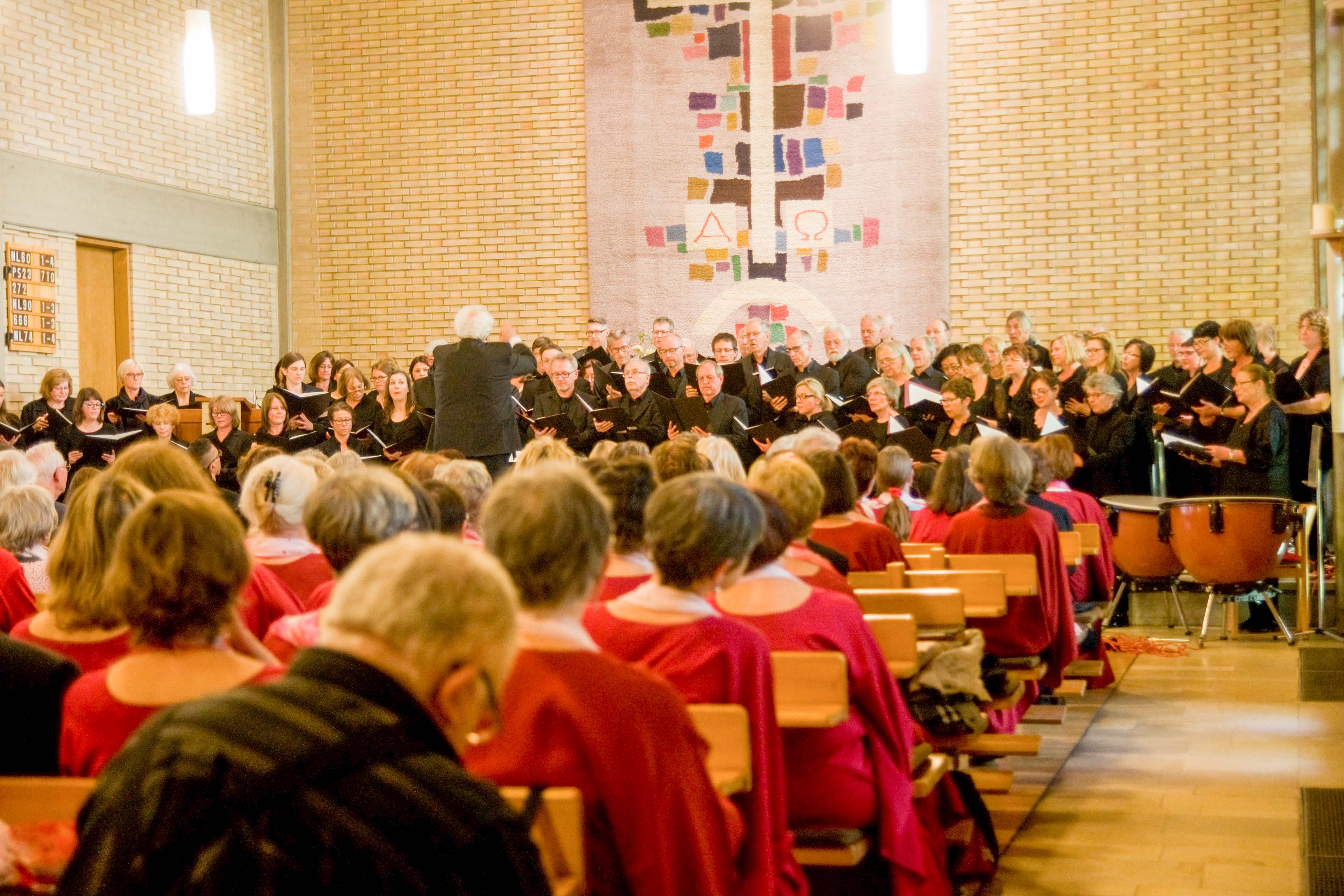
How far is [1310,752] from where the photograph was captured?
5.41 meters

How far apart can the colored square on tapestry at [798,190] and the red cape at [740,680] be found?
34.0 ft

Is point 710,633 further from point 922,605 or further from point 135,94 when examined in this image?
point 135,94

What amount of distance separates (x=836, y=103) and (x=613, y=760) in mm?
11209

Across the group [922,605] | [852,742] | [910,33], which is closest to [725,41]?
[910,33]

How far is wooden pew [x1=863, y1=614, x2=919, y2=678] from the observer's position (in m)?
3.46

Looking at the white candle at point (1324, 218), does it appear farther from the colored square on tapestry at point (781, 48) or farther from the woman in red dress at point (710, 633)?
the colored square on tapestry at point (781, 48)

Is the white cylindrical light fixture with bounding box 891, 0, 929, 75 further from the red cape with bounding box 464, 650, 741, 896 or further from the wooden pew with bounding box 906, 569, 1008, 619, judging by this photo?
the red cape with bounding box 464, 650, 741, 896

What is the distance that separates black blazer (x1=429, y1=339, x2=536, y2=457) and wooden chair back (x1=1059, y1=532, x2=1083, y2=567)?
14.7ft

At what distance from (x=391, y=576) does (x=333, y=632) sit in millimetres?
77

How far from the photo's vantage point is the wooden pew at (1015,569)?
468 centimetres

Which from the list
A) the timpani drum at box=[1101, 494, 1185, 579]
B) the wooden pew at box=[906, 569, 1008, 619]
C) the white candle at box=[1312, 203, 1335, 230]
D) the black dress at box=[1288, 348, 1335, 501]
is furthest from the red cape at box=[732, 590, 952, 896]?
the black dress at box=[1288, 348, 1335, 501]

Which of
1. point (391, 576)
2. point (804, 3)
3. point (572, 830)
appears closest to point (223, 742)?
point (391, 576)

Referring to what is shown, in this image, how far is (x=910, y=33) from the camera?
28.9ft

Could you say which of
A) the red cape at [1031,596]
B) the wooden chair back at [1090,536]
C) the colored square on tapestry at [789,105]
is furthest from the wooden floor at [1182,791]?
the colored square on tapestry at [789,105]
